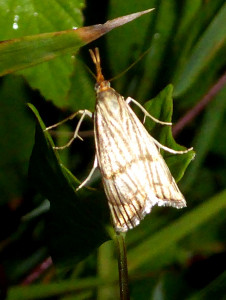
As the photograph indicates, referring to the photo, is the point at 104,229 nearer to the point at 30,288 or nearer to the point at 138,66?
the point at 30,288

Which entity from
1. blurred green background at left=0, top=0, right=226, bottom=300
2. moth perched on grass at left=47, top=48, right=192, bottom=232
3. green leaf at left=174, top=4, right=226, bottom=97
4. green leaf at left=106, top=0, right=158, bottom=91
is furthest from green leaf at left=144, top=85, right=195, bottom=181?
green leaf at left=106, top=0, right=158, bottom=91

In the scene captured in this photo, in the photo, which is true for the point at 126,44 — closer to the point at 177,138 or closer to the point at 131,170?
the point at 177,138

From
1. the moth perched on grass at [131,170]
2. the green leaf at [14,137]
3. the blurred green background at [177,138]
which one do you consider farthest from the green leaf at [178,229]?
the green leaf at [14,137]

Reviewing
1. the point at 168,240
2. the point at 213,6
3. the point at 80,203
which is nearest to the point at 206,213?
the point at 168,240

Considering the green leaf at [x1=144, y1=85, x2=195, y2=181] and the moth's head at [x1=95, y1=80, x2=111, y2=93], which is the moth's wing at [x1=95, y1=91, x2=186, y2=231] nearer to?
the green leaf at [x1=144, y1=85, x2=195, y2=181]

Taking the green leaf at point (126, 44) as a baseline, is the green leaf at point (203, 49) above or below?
below

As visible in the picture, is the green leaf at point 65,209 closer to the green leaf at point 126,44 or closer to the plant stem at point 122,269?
the plant stem at point 122,269

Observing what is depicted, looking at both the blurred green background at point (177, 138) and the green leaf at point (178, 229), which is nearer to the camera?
the green leaf at point (178, 229)
